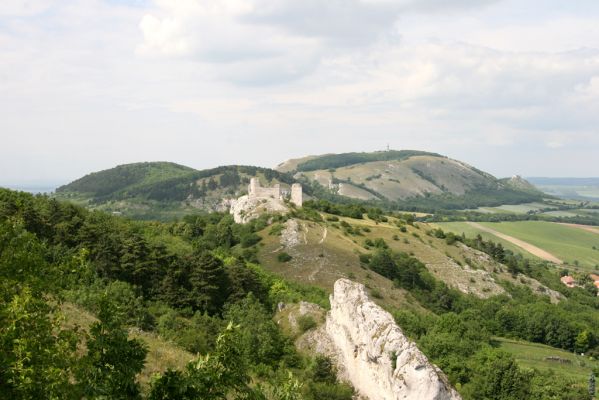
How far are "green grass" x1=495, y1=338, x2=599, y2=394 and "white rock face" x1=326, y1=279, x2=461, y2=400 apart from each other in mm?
38938

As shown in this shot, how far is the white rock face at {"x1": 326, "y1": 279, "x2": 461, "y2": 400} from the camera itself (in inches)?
968

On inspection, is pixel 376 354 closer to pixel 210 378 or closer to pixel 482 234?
pixel 210 378

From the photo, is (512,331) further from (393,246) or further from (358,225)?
(358,225)

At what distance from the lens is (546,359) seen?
6925 centimetres

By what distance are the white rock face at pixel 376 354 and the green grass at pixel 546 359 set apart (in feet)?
128

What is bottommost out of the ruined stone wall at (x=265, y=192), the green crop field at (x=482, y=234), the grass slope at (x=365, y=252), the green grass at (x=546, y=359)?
the green grass at (x=546, y=359)

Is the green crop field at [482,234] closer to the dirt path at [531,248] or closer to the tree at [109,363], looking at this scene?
the dirt path at [531,248]

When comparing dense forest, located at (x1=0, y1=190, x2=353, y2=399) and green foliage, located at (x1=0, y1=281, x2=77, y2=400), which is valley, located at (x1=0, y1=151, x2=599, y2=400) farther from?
green foliage, located at (x1=0, y1=281, x2=77, y2=400)

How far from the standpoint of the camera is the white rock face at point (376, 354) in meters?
24.6

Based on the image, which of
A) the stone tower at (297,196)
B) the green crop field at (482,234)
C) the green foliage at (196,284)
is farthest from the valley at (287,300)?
the green crop field at (482,234)

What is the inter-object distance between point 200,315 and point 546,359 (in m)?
52.0

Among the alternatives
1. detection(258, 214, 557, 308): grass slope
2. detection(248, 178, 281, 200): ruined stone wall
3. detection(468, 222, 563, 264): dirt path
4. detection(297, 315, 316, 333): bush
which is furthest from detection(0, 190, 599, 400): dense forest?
detection(468, 222, 563, 264): dirt path

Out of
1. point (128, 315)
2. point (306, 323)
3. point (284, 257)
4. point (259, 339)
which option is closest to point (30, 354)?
point (128, 315)

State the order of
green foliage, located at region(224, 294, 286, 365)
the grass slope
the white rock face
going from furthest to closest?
the grass slope < green foliage, located at region(224, 294, 286, 365) < the white rock face
